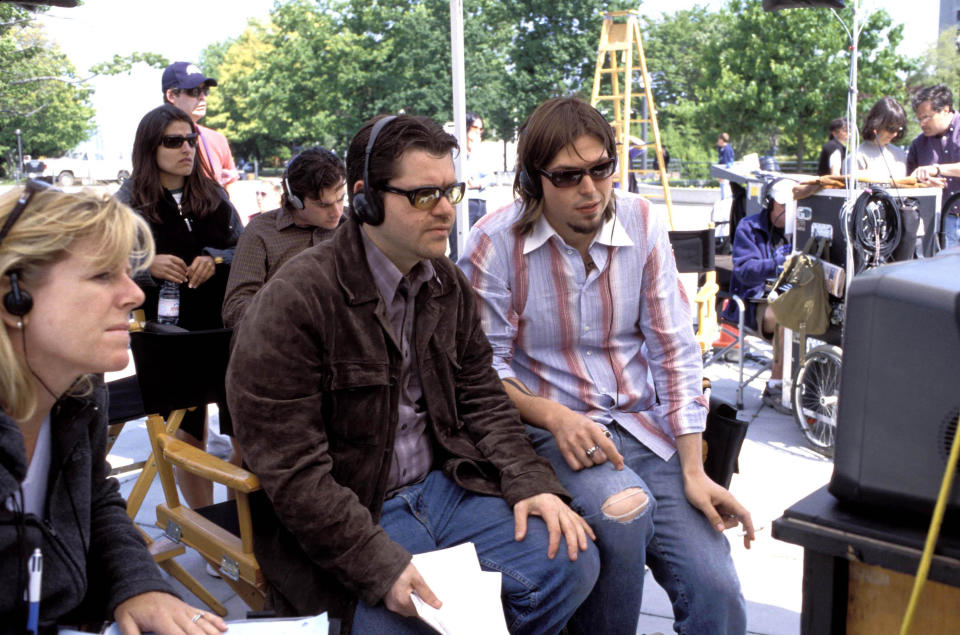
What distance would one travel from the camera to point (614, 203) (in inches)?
97.3

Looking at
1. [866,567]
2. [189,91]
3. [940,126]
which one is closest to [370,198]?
[866,567]

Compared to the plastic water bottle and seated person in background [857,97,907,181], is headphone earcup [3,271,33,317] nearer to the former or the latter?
the plastic water bottle

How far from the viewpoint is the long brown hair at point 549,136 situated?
2289 mm

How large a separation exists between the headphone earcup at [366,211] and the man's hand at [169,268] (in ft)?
4.92

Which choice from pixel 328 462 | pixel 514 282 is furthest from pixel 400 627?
pixel 514 282

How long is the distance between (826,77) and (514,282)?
27.5m

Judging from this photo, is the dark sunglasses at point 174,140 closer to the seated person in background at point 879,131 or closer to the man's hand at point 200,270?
the man's hand at point 200,270

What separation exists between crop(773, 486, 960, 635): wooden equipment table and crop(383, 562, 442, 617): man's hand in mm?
747

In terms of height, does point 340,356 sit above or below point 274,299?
below

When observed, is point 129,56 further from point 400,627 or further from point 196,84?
point 400,627

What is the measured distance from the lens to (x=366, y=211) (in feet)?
6.70

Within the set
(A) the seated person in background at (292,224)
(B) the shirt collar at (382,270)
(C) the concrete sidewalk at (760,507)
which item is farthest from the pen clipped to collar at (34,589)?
(A) the seated person in background at (292,224)

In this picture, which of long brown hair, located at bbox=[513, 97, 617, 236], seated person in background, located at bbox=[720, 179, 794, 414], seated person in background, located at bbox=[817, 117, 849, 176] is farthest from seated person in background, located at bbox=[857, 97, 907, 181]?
long brown hair, located at bbox=[513, 97, 617, 236]

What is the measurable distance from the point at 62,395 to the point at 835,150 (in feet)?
28.0
